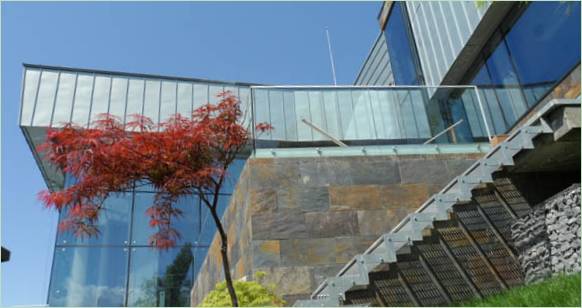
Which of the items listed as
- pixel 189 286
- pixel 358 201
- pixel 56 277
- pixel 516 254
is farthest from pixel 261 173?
pixel 56 277

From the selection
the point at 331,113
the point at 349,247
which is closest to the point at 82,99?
the point at 331,113

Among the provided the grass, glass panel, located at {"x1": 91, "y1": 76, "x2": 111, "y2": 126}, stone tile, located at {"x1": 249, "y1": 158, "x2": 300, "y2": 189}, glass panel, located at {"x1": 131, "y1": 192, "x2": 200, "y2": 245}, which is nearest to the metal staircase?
the grass

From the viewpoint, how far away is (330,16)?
10602 mm

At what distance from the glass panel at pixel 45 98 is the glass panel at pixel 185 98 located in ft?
16.4

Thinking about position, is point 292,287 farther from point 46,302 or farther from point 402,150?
A: point 46,302

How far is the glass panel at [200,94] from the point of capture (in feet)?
66.3

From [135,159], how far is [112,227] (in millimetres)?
13331

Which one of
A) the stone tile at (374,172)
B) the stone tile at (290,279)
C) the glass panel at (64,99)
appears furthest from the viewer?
the glass panel at (64,99)

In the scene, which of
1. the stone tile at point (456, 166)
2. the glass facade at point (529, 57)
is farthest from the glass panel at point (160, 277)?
the glass facade at point (529, 57)

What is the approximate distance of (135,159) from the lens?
5.61 metres

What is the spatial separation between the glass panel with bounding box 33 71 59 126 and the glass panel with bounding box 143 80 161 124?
363 centimetres

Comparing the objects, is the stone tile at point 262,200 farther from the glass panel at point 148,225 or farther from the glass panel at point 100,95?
the glass panel at point 100,95

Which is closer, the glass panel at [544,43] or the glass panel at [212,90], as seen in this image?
the glass panel at [544,43]

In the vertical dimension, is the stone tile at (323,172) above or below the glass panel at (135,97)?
below
